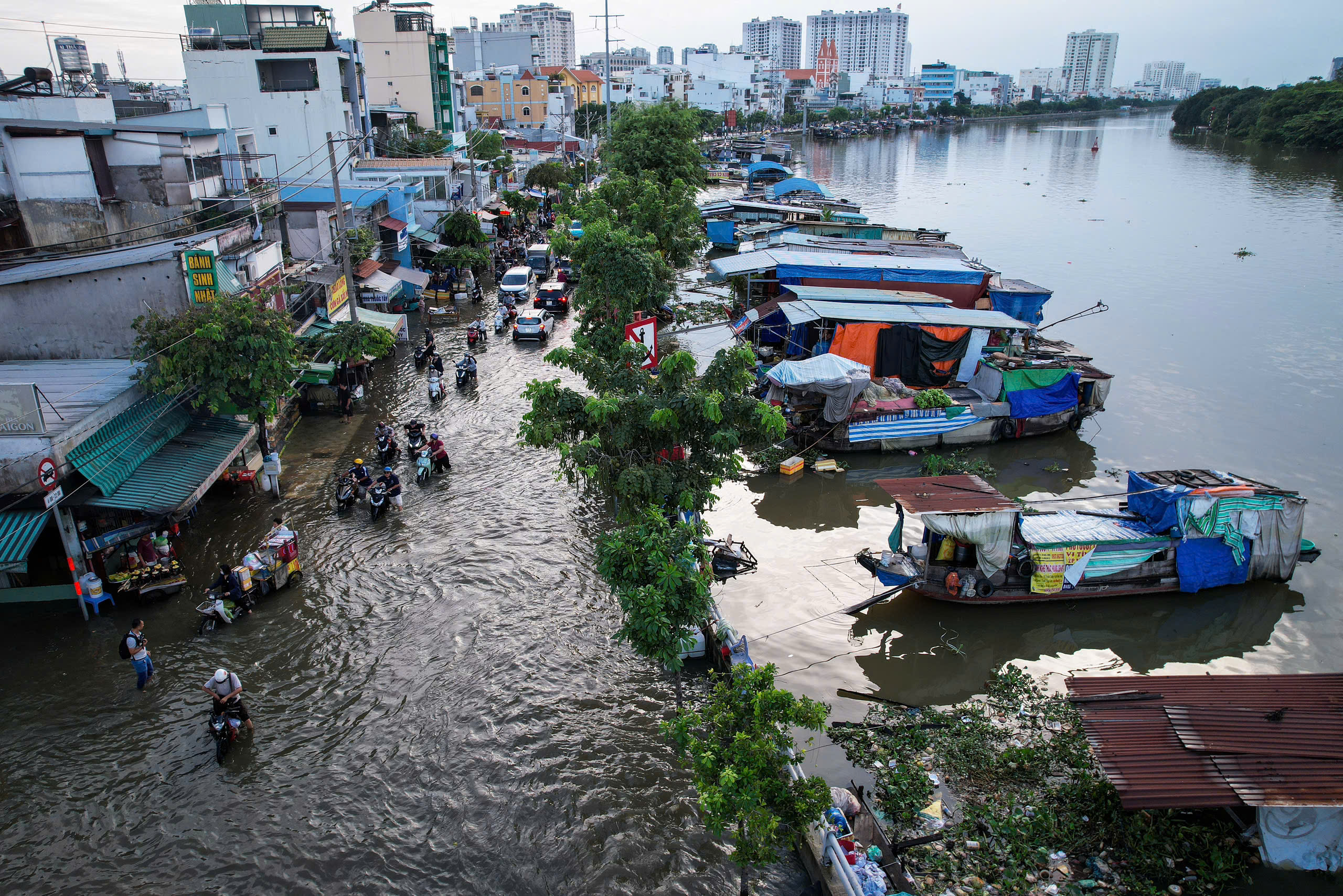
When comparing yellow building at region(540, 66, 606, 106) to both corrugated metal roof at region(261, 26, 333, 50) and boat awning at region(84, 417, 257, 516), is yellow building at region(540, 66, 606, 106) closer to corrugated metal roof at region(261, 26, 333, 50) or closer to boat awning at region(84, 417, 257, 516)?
corrugated metal roof at region(261, 26, 333, 50)

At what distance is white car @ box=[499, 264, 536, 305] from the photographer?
1373 inches

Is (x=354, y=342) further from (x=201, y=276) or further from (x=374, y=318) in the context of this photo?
(x=201, y=276)

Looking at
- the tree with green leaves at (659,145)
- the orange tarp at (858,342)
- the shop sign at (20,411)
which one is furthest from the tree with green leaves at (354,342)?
the tree with green leaves at (659,145)

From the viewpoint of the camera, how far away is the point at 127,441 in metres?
14.4

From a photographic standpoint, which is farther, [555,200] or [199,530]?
[555,200]

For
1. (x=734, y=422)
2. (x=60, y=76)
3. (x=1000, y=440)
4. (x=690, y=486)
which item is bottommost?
(x=1000, y=440)

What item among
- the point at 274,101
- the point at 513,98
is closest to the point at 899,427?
the point at 274,101

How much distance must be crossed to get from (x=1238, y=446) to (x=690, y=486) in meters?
18.8

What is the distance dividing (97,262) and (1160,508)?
875 inches

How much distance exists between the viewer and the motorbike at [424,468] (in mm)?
18688

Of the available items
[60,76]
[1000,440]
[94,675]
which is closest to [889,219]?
[1000,440]

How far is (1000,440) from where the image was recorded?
22547 millimetres

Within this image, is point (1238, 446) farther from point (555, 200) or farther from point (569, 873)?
point (555, 200)

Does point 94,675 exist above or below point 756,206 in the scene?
below
